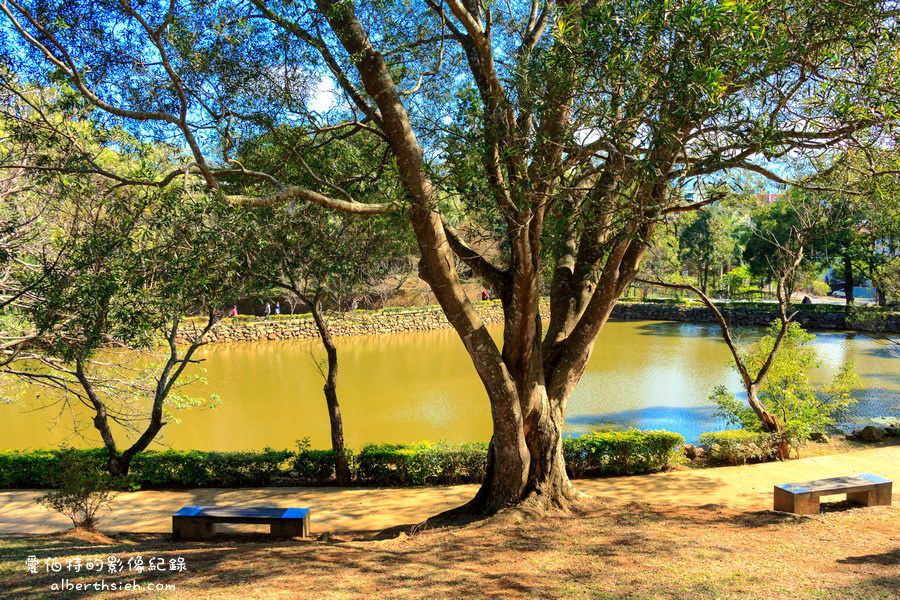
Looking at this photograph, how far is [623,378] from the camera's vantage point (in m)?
14.0

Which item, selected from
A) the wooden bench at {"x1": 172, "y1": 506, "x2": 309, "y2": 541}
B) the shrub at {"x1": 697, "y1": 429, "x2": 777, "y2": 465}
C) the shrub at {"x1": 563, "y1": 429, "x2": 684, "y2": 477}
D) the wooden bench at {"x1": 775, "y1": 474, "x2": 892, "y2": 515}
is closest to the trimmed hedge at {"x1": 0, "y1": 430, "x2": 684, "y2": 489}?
the shrub at {"x1": 563, "y1": 429, "x2": 684, "y2": 477}

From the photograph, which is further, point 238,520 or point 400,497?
point 400,497

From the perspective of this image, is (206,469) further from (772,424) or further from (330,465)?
(772,424)

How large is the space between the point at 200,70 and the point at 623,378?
456 inches

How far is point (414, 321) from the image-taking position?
23.4 meters

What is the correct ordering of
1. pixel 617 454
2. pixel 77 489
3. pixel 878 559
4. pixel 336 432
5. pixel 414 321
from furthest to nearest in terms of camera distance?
pixel 414 321 → pixel 617 454 → pixel 336 432 → pixel 77 489 → pixel 878 559

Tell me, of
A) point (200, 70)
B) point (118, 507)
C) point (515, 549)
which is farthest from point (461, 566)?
point (118, 507)

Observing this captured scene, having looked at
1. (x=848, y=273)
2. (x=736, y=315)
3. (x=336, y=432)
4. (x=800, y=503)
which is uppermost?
(x=848, y=273)

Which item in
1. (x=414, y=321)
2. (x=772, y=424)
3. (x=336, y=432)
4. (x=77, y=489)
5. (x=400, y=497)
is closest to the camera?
(x=77, y=489)

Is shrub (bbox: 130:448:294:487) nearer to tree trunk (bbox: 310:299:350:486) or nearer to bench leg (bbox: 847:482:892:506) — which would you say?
tree trunk (bbox: 310:299:350:486)

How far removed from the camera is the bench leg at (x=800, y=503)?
5016 millimetres

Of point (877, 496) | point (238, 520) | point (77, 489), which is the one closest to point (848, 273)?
point (877, 496)

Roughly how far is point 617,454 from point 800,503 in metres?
2.40

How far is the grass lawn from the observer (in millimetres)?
3309
